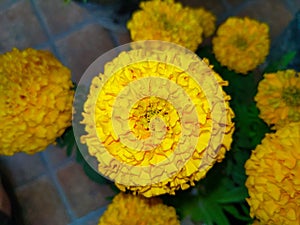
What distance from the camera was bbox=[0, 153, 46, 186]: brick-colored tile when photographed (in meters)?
1.36

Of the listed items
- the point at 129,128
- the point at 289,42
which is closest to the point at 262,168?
the point at 129,128

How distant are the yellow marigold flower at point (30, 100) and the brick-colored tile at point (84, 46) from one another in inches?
22.2

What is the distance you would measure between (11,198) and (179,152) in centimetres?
82

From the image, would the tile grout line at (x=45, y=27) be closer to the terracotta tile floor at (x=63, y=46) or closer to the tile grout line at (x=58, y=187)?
the terracotta tile floor at (x=63, y=46)

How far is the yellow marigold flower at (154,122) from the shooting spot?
69 centimetres

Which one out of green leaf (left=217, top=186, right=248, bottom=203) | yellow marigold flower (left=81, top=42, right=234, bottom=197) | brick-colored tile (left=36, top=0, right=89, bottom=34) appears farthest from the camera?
brick-colored tile (left=36, top=0, right=89, bottom=34)

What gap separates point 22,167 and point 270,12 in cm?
95

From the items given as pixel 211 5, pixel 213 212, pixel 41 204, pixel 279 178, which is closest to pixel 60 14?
pixel 211 5

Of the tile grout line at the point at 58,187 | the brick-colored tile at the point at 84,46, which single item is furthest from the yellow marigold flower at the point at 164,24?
the tile grout line at the point at 58,187

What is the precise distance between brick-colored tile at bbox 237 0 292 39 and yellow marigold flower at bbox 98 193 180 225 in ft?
2.74

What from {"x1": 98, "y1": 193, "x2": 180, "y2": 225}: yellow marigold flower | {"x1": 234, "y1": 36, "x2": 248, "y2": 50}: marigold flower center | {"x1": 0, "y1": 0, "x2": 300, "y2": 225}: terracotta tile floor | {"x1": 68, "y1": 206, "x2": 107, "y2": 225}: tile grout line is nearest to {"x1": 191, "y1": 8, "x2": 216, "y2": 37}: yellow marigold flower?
{"x1": 234, "y1": 36, "x2": 248, "y2": 50}: marigold flower center

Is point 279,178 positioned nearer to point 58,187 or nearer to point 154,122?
point 154,122

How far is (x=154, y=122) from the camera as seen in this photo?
690 millimetres

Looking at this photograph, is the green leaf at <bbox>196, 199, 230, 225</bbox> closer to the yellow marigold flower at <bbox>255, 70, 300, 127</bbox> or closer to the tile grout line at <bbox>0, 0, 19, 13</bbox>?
the yellow marigold flower at <bbox>255, 70, 300, 127</bbox>
